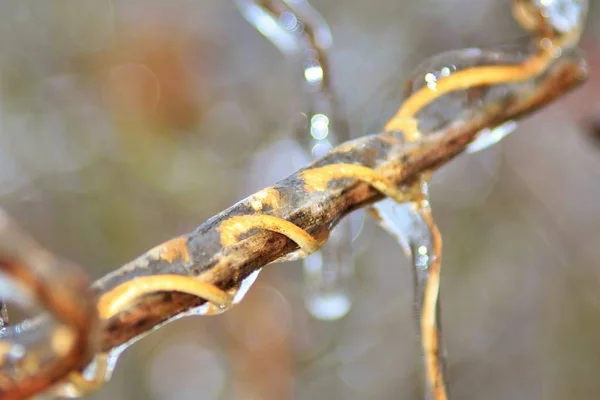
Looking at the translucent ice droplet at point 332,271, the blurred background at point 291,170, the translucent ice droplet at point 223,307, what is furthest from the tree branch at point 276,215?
the blurred background at point 291,170

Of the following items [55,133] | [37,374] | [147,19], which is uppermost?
[147,19]

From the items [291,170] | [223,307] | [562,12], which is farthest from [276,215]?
[291,170]

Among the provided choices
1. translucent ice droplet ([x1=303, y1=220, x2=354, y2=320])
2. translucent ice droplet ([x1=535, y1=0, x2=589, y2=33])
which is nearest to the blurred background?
translucent ice droplet ([x1=303, y1=220, x2=354, y2=320])

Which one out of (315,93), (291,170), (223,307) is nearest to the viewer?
(223,307)

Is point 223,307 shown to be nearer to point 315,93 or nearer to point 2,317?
point 2,317

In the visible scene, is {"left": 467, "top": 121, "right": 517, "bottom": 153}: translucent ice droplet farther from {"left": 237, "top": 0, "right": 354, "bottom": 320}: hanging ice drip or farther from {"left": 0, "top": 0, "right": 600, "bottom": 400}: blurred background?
{"left": 0, "top": 0, "right": 600, "bottom": 400}: blurred background

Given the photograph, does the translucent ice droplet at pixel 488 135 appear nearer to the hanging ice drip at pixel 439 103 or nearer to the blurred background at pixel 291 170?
the hanging ice drip at pixel 439 103

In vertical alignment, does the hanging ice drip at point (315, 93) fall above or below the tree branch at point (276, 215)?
above

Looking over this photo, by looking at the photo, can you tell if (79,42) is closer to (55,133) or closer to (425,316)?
(55,133)

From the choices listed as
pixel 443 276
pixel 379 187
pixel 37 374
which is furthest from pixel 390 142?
pixel 443 276
